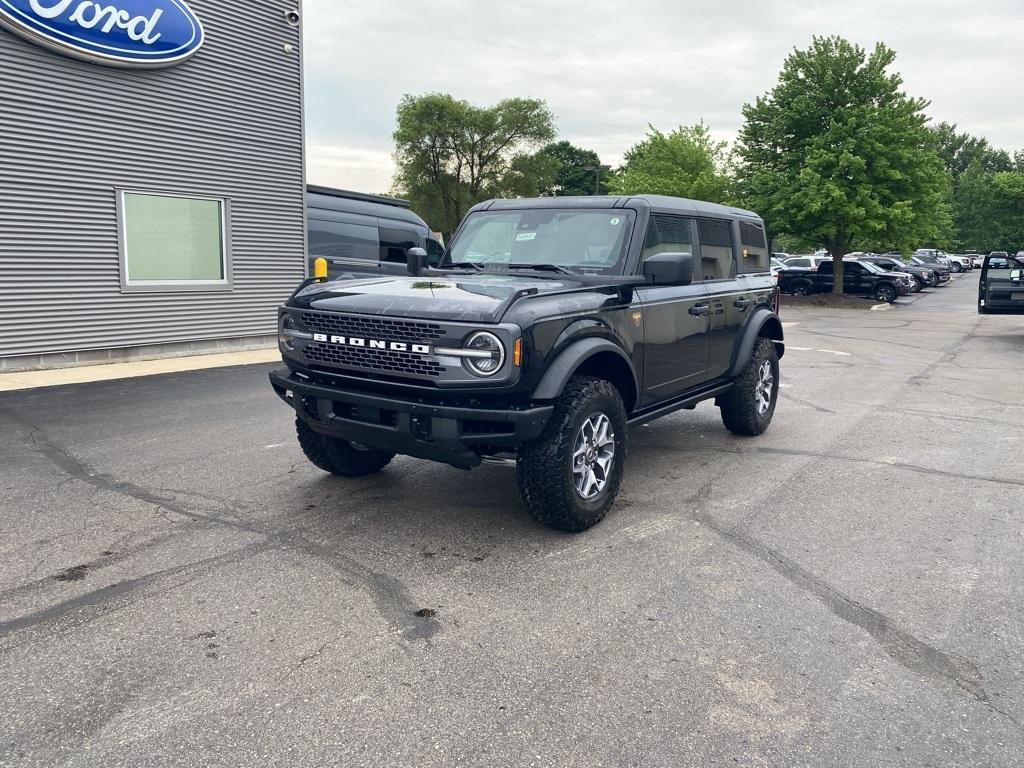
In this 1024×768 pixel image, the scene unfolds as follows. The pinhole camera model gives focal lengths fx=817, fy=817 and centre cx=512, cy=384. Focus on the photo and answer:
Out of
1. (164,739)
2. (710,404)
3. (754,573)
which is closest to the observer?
(164,739)

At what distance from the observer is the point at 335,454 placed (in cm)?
530

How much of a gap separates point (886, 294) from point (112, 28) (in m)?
27.0

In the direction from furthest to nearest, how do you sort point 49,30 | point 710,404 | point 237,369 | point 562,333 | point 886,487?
point 237,369 → point 49,30 → point 710,404 → point 886,487 → point 562,333

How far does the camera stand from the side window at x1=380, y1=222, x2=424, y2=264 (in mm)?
12891

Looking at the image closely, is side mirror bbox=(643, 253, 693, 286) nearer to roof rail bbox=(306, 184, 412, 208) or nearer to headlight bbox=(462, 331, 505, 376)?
headlight bbox=(462, 331, 505, 376)

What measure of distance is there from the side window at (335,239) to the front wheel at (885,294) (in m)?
22.7

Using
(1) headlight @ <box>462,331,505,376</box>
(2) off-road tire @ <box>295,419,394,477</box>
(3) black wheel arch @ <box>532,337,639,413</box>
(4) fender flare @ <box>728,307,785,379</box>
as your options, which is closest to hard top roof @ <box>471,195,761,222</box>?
(4) fender flare @ <box>728,307,785,379</box>

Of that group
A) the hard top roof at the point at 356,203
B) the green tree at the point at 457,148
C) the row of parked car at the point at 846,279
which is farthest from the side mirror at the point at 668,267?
the green tree at the point at 457,148

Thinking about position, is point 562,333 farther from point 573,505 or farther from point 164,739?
point 164,739

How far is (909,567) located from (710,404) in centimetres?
461

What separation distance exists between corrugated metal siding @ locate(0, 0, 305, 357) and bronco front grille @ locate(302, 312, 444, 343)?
278 inches

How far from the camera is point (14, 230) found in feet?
31.6

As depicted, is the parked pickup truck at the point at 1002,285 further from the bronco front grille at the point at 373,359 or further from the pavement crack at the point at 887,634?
the bronco front grille at the point at 373,359

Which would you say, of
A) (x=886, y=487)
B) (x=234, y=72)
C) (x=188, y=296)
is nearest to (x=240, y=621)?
(x=886, y=487)
